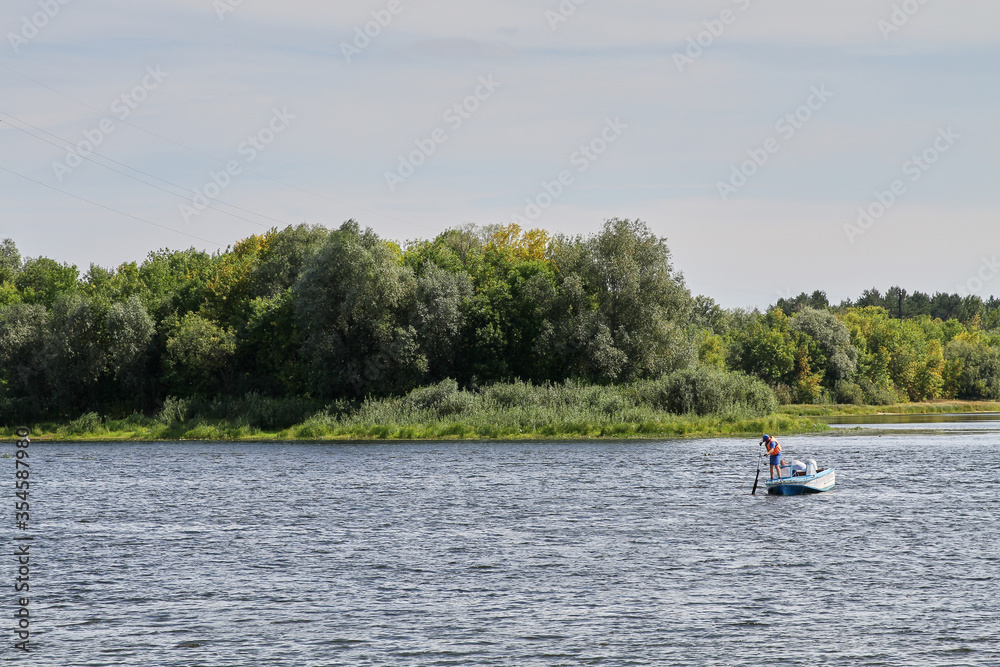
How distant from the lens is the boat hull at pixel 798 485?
46875 mm

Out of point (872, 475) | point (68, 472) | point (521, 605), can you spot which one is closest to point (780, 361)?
point (872, 475)

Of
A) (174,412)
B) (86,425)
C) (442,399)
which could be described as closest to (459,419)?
(442,399)

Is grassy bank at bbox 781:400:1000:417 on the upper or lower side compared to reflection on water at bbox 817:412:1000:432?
upper

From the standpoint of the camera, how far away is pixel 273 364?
96375 millimetres

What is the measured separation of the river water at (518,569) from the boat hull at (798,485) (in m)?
1.43

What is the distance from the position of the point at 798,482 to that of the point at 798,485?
162mm

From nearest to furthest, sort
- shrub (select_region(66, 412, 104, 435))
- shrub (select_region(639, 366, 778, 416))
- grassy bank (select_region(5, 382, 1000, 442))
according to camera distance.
A: grassy bank (select_region(5, 382, 1000, 442)), shrub (select_region(639, 366, 778, 416)), shrub (select_region(66, 412, 104, 435))

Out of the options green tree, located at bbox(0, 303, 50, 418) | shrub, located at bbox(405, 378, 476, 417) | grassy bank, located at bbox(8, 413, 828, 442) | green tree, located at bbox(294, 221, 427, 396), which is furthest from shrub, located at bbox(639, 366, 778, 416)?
green tree, located at bbox(0, 303, 50, 418)

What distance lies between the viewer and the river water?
2259cm

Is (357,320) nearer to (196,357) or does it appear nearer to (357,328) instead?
(357,328)

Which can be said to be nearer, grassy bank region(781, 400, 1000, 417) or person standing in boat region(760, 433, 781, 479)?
person standing in boat region(760, 433, 781, 479)

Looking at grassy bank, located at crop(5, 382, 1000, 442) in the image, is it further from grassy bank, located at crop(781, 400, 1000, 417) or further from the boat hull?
the boat hull

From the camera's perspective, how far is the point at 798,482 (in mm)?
46875

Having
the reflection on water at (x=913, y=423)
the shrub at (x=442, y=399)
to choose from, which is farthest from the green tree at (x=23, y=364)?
the reflection on water at (x=913, y=423)
